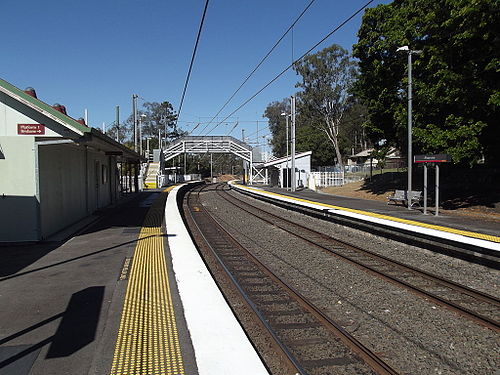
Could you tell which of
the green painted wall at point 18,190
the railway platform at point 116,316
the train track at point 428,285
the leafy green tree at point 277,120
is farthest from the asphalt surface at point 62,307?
the leafy green tree at point 277,120

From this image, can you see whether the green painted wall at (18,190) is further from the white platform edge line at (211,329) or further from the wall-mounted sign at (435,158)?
the wall-mounted sign at (435,158)

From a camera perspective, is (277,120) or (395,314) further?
(277,120)

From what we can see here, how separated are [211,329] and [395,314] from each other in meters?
2.95

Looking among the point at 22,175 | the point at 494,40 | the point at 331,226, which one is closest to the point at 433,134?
the point at 494,40

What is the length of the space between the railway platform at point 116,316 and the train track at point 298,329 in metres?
0.67

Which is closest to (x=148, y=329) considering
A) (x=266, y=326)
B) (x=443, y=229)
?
(x=266, y=326)

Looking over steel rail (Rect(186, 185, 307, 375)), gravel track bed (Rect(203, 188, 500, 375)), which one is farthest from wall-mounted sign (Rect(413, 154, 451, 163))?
steel rail (Rect(186, 185, 307, 375))

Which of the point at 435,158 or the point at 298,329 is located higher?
the point at 435,158

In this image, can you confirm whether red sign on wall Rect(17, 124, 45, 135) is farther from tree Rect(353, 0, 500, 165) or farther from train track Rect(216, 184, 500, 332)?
tree Rect(353, 0, 500, 165)

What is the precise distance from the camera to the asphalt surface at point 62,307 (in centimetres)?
414

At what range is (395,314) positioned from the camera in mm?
6273

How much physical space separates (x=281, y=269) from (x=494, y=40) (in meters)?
13.4

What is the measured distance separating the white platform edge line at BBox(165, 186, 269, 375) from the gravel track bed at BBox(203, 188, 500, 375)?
1.65m

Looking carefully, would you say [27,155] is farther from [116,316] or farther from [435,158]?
[435,158]
